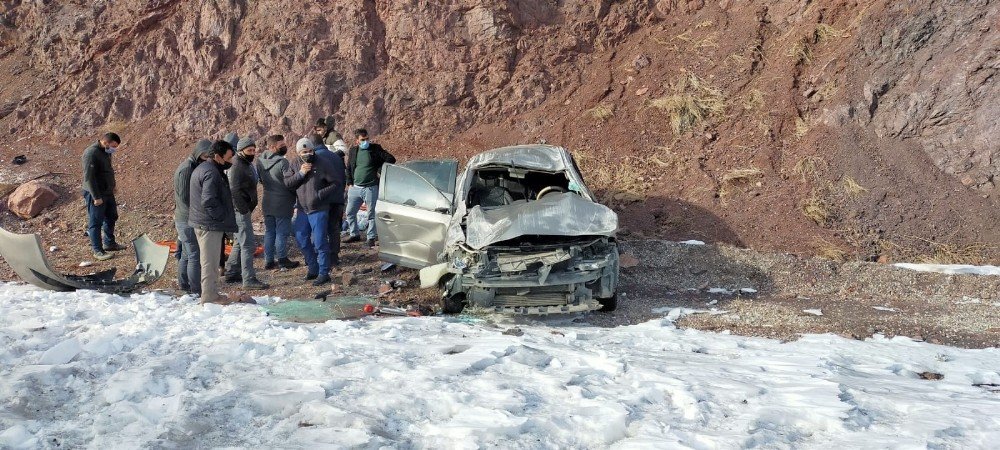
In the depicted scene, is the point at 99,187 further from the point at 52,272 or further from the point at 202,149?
the point at 202,149

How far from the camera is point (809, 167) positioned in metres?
12.2

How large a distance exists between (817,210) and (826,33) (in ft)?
15.5

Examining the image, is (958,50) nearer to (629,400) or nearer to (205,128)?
(629,400)

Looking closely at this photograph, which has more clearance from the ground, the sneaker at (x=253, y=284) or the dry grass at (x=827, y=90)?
the dry grass at (x=827, y=90)

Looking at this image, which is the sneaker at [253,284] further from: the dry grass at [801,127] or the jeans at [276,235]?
the dry grass at [801,127]

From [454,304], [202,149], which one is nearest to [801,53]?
[454,304]

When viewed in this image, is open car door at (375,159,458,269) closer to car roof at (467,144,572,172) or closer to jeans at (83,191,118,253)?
car roof at (467,144,572,172)

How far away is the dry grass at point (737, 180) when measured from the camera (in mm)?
12227

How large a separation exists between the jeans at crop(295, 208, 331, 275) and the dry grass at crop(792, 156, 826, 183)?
785 centimetres

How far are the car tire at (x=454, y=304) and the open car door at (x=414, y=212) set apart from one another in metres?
1.12

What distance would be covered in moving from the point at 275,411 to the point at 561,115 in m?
12.0

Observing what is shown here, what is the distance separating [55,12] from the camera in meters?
18.3

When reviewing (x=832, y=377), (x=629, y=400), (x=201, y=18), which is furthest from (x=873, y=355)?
(x=201, y=18)

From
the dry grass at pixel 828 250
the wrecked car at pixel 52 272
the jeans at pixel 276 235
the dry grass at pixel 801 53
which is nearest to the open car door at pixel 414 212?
the jeans at pixel 276 235
